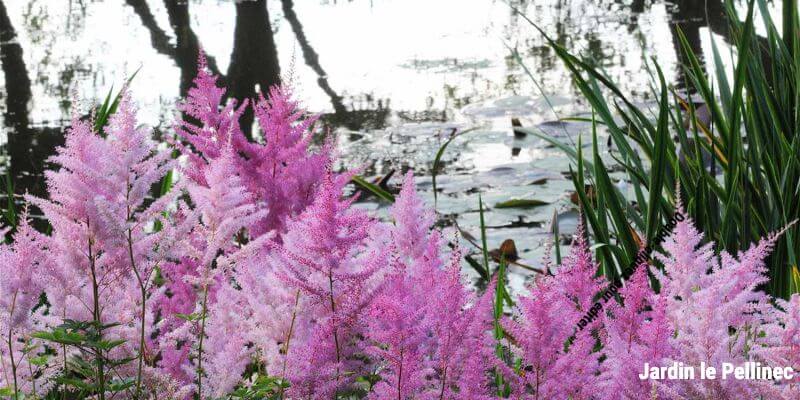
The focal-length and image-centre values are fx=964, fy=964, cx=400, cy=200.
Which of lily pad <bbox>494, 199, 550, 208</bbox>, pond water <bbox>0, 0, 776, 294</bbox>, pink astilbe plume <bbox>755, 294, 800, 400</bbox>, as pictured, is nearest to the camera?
pink astilbe plume <bbox>755, 294, 800, 400</bbox>

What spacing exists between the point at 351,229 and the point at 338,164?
15.6 ft

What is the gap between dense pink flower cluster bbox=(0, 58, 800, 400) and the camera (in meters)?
1.34

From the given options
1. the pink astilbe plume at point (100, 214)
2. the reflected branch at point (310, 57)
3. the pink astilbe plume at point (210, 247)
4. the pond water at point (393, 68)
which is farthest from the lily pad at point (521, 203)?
the pink astilbe plume at point (100, 214)

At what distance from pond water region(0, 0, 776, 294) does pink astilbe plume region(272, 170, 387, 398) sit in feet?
9.49

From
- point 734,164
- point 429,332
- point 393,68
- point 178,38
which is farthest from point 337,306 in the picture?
point 178,38

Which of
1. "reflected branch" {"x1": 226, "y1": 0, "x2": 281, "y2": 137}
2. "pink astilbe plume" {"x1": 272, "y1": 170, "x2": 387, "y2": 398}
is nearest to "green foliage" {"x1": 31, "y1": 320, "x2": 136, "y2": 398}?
"pink astilbe plume" {"x1": 272, "y1": 170, "x2": 387, "y2": 398}

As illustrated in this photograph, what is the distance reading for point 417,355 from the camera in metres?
1.36

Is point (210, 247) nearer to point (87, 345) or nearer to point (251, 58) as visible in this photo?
point (87, 345)

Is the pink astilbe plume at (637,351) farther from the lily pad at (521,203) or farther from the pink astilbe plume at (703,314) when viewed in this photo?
the lily pad at (521,203)

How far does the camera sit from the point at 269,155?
226 cm

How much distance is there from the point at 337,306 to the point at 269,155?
86 centimetres

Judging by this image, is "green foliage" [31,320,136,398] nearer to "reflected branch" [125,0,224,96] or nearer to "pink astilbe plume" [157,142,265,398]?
"pink astilbe plume" [157,142,265,398]

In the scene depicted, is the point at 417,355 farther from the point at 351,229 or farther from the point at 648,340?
the point at 648,340

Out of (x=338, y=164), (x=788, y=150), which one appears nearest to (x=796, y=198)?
(x=788, y=150)
